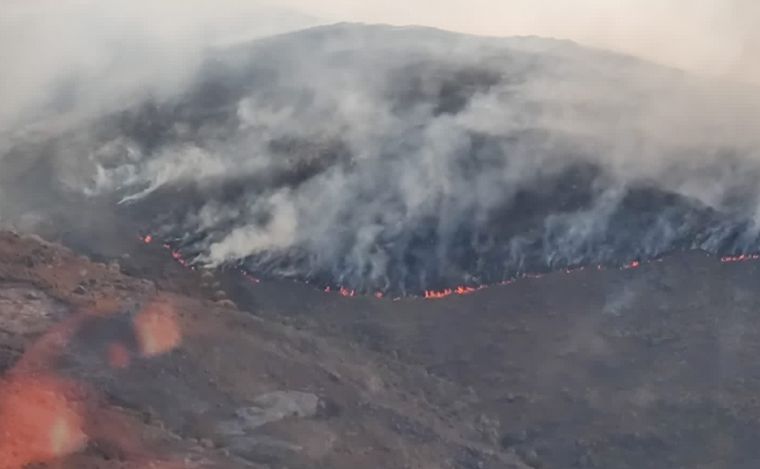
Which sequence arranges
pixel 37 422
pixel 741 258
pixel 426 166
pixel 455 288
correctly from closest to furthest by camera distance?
pixel 37 422 < pixel 455 288 < pixel 741 258 < pixel 426 166

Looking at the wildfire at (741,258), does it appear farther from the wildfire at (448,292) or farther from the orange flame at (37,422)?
the orange flame at (37,422)

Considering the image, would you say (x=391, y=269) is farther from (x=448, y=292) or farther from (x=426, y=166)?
(x=426, y=166)

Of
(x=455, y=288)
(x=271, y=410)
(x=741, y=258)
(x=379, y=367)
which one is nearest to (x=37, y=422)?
(x=271, y=410)

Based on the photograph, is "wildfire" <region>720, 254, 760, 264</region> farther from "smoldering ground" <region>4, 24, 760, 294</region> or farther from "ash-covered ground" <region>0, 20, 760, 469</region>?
"smoldering ground" <region>4, 24, 760, 294</region>

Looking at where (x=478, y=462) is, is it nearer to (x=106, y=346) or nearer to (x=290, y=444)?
(x=290, y=444)

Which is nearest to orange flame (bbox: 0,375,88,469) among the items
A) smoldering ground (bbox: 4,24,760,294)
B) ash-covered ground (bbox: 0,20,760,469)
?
ash-covered ground (bbox: 0,20,760,469)

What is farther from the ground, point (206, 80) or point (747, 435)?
point (206, 80)

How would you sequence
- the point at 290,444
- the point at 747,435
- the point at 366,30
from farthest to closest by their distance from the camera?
the point at 366,30, the point at 747,435, the point at 290,444

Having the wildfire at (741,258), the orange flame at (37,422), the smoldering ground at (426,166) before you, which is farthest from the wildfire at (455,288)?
the orange flame at (37,422)

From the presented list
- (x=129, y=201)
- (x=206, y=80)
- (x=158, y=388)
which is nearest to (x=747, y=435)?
(x=158, y=388)
